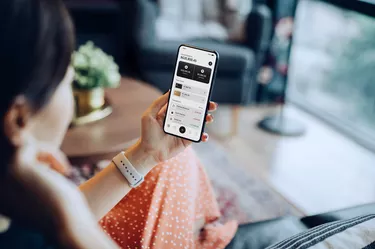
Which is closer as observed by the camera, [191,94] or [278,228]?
[191,94]

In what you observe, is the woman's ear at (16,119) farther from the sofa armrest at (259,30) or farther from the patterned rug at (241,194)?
the sofa armrest at (259,30)

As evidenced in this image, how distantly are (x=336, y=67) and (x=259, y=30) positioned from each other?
2.01ft

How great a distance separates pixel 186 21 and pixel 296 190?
1.33 m

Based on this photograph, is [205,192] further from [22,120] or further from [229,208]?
[229,208]

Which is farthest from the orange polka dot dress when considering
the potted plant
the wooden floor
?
the wooden floor

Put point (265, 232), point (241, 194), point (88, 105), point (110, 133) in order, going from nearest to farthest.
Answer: point (265, 232) → point (110, 133) → point (88, 105) → point (241, 194)

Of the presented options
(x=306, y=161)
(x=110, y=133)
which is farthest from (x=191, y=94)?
(x=306, y=161)

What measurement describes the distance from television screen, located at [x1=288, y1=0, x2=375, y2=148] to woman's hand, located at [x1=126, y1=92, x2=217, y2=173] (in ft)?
6.13

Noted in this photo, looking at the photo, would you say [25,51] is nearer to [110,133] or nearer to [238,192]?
[110,133]

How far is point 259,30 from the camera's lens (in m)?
2.61

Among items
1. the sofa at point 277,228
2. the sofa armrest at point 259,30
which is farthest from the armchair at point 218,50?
the sofa at point 277,228

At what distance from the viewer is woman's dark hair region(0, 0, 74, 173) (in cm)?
46

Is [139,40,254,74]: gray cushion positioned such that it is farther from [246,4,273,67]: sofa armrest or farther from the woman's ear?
the woman's ear

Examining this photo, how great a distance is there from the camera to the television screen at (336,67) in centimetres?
260
